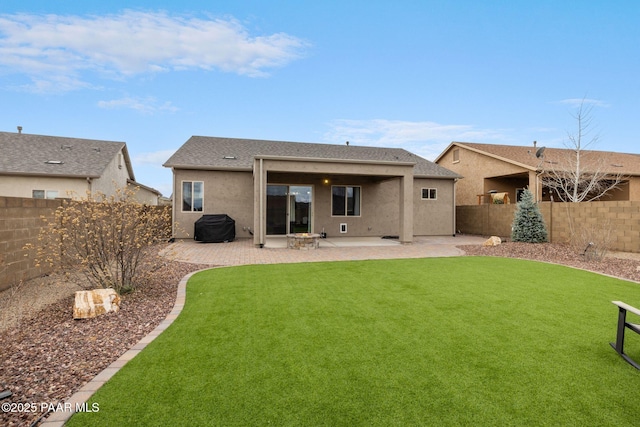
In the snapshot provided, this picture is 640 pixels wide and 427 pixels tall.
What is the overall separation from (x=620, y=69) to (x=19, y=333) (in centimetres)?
2200

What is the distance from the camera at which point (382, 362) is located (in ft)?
9.86

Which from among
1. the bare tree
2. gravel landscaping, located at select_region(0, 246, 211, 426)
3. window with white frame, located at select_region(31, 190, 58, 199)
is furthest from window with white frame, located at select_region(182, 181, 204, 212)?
the bare tree

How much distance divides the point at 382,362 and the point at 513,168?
18226mm

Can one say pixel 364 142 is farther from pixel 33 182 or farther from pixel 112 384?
pixel 112 384

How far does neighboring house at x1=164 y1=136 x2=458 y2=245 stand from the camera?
41.2 feet

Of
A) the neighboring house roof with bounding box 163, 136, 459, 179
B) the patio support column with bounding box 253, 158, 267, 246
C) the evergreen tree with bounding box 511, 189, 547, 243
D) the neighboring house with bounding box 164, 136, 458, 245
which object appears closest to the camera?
the patio support column with bounding box 253, 158, 267, 246

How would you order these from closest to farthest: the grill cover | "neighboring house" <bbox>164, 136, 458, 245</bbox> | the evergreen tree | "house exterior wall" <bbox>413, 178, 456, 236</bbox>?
the evergreen tree
"neighboring house" <bbox>164, 136, 458, 245</bbox>
the grill cover
"house exterior wall" <bbox>413, 178, 456, 236</bbox>

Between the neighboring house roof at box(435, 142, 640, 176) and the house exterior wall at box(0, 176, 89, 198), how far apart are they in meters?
22.0

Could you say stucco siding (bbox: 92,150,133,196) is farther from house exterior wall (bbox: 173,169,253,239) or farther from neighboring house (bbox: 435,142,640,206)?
neighboring house (bbox: 435,142,640,206)

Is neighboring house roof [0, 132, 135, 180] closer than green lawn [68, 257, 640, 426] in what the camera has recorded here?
No

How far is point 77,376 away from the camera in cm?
283

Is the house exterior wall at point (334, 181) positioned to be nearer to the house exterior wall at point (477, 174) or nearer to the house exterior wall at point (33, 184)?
the house exterior wall at point (477, 174)

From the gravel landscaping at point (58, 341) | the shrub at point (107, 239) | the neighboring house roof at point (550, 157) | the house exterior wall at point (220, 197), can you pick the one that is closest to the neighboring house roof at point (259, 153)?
the house exterior wall at point (220, 197)

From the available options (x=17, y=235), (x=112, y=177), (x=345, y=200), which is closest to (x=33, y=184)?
(x=112, y=177)
